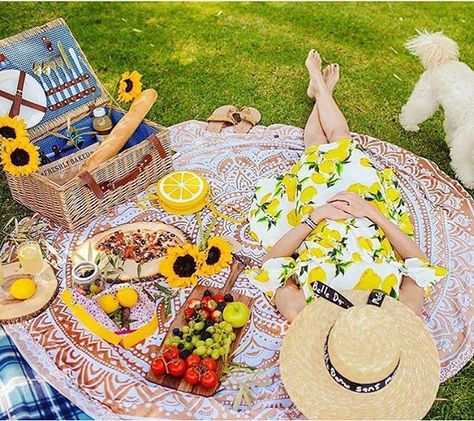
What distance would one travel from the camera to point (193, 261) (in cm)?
365

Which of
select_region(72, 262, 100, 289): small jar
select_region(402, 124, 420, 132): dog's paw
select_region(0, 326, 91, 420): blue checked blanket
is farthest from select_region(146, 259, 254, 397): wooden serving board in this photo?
select_region(402, 124, 420, 132): dog's paw

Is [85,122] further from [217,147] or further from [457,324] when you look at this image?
[457,324]

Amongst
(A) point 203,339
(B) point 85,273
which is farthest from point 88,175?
(A) point 203,339

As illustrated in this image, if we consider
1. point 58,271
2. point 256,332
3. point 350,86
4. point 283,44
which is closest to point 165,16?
point 283,44

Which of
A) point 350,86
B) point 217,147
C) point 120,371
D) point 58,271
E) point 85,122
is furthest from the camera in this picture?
point 350,86

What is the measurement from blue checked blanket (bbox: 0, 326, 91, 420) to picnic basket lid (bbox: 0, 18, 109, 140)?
1710 millimetres

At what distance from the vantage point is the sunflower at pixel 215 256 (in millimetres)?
3695

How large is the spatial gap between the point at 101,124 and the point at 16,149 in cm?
87

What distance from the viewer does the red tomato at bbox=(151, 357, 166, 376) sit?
10.2 ft

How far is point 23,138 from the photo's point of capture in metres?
3.55

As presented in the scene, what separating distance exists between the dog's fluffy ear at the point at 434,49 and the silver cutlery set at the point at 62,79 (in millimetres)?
2427

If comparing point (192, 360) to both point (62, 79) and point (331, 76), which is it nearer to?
point (62, 79)

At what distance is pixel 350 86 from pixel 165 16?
219cm

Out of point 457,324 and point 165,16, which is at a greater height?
point 165,16
